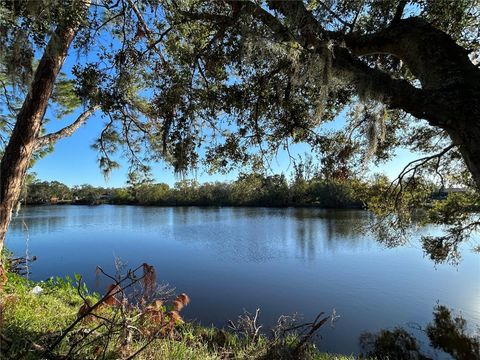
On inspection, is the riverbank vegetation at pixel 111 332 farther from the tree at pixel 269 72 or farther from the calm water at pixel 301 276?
the calm water at pixel 301 276

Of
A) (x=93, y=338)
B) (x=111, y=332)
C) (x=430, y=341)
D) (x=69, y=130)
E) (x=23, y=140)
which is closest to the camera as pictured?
(x=111, y=332)

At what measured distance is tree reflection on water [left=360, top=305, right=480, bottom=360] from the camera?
634 centimetres

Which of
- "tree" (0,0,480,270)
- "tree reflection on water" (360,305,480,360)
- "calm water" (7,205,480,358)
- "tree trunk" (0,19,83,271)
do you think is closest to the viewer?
"tree" (0,0,480,270)

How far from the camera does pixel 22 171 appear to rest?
12.6ft

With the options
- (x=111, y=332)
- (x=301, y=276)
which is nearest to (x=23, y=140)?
(x=111, y=332)

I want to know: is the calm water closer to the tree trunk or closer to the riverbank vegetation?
the tree trunk

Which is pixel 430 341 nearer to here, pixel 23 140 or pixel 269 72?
pixel 269 72

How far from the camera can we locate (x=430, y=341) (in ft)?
23.0

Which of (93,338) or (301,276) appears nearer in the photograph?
(93,338)

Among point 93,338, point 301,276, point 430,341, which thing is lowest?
point 430,341

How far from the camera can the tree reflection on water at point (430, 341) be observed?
20.8 feet

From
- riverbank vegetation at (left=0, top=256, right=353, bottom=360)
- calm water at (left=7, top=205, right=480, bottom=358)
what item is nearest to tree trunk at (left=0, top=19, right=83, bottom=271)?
riverbank vegetation at (left=0, top=256, right=353, bottom=360)

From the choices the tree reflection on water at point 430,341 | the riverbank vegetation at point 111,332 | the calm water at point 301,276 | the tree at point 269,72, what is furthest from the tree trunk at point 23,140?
the tree reflection on water at point 430,341

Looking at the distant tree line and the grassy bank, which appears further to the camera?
the distant tree line
